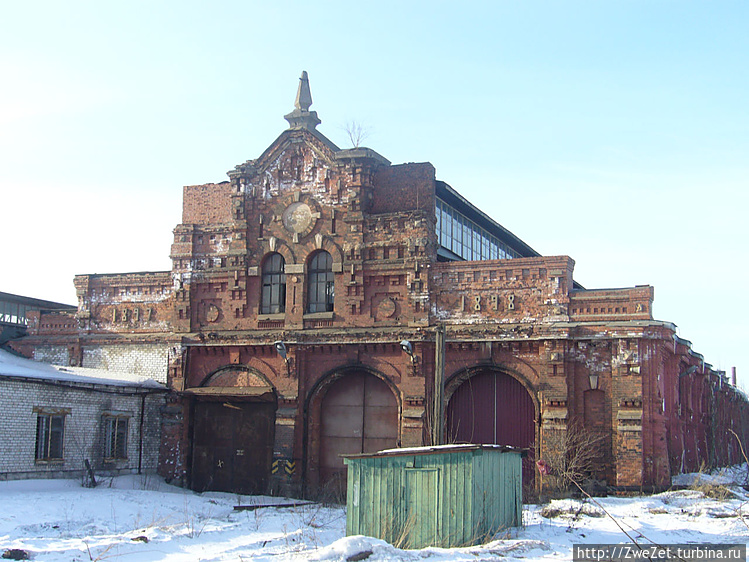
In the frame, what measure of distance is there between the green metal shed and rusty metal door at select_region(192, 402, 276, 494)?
32.8ft

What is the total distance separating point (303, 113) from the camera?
28.5 metres

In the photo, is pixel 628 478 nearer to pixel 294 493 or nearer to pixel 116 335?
pixel 294 493

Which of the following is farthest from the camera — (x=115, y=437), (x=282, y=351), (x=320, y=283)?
(x=320, y=283)

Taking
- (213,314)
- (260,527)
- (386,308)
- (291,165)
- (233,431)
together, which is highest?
(291,165)

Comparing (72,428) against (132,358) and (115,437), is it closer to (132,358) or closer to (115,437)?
(115,437)

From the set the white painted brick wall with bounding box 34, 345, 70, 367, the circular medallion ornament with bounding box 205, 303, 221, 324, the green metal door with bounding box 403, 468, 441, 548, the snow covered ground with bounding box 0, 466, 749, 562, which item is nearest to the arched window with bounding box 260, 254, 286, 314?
the circular medallion ornament with bounding box 205, 303, 221, 324

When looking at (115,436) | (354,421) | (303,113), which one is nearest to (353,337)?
(354,421)

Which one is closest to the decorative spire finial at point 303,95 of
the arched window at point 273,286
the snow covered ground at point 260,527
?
the arched window at point 273,286

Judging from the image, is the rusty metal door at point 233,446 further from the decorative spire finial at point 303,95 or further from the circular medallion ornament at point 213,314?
the decorative spire finial at point 303,95

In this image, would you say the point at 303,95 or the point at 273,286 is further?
the point at 303,95

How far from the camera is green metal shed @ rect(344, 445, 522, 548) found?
Answer: 16.3m

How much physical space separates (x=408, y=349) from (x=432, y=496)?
8.36 metres

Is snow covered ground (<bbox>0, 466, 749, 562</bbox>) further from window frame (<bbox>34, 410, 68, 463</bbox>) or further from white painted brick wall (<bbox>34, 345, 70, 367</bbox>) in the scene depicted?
white painted brick wall (<bbox>34, 345, 70, 367</bbox>)


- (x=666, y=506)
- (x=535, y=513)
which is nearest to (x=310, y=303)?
(x=535, y=513)
